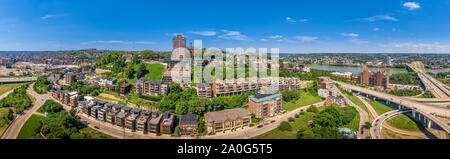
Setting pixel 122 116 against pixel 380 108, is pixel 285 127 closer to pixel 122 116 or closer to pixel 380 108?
pixel 122 116

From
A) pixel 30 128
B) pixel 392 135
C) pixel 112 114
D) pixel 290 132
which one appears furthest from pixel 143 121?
pixel 392 135

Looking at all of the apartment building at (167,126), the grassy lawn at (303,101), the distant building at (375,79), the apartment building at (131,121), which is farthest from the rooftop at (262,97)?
the distant building at (375,79)

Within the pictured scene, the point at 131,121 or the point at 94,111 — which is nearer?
the point at 131,121

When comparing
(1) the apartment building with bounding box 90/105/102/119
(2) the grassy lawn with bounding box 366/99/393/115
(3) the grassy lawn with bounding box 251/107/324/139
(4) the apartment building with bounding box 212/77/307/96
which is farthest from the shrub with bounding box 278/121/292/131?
(1) the apartment building with bounding box 90/105/102/119

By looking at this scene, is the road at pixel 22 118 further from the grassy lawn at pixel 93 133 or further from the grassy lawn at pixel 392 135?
the grassy lawn at pixel 392 135

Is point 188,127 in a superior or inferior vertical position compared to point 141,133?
superior

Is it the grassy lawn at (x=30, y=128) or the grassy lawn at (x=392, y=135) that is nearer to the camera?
the grassy lawn at (x=30, y=128)
